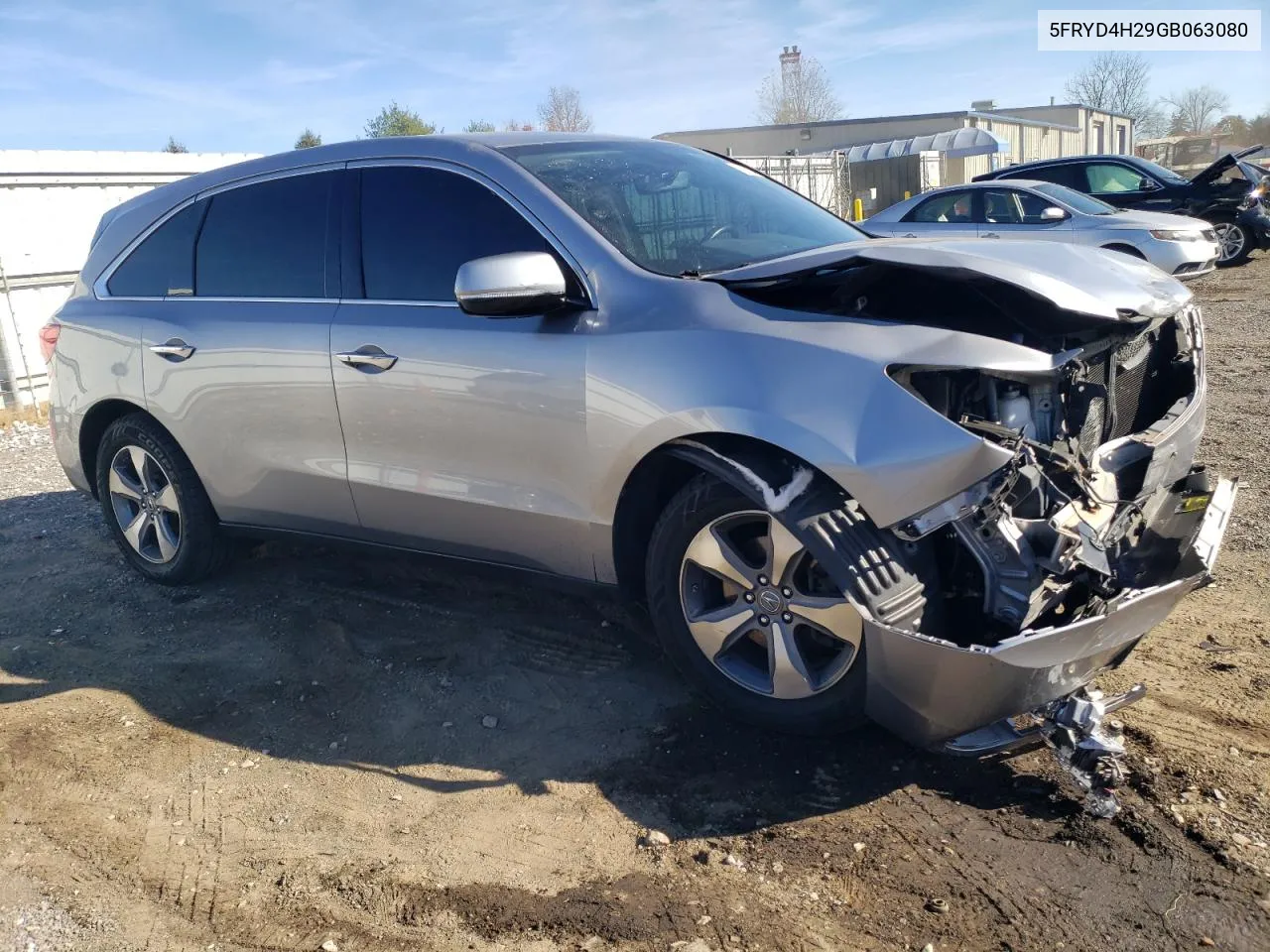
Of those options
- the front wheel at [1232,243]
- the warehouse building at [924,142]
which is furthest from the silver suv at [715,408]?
the warehouse building at [924,142]

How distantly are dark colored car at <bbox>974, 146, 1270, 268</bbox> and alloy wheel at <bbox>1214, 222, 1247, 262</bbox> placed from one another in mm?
281

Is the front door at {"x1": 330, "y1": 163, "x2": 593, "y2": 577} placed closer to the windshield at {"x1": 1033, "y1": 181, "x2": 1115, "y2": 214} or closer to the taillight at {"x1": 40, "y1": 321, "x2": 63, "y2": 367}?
the taillight at {"x1": 40, "y1": 321, "x2": 63, "y2": 367}

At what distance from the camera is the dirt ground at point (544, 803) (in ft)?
8.73

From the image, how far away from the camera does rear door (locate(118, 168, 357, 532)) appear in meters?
4.25

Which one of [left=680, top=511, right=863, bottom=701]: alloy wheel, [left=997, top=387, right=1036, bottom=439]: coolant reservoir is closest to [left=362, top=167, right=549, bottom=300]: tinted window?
[left=680, top=511, right=863, bottom=701]: alloy wheel

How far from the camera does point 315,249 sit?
4.30 meters

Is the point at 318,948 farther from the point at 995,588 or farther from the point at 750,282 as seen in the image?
the point at 750,282

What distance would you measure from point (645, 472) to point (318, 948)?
1.63 metres

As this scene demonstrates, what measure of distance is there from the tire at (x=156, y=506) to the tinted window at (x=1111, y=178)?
1407 centimetres

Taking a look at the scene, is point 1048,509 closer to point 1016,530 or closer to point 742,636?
point 1016,530

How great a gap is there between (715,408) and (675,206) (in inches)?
46.4

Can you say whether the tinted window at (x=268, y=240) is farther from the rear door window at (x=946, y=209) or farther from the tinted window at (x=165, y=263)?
the rear door window at (x=946, y=209)

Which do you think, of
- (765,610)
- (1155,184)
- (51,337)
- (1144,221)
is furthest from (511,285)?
(1155,184)

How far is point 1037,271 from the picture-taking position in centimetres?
311
